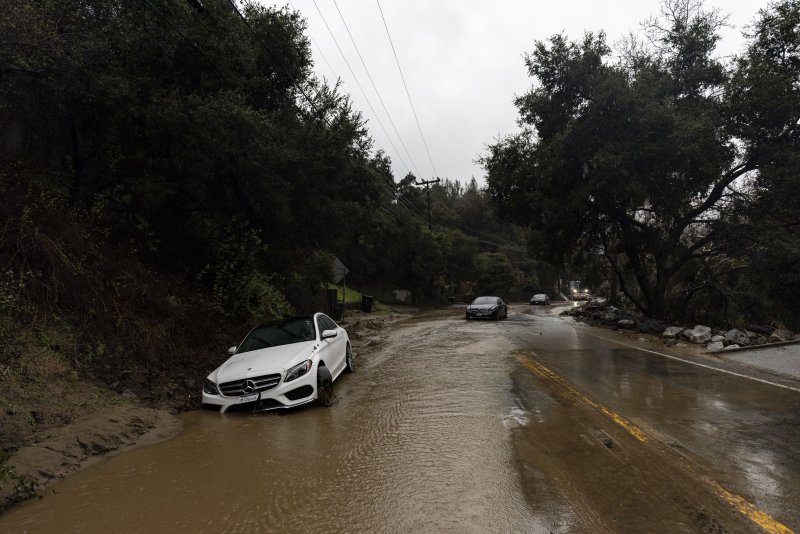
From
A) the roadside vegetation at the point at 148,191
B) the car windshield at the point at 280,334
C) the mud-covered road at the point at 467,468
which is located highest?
the roadside vegetation at the point at 148,191

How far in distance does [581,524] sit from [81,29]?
40.2ft

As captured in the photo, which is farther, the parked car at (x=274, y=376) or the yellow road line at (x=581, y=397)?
the parked car at (x=274, y=376)

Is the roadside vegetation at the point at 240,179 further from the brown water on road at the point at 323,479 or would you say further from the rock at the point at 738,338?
the rock at the point at 738,338

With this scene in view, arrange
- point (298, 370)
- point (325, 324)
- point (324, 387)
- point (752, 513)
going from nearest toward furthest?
1. point (752, 513)
2. point (298, 370)
3. point (324, 387)
4. point (325, 324)

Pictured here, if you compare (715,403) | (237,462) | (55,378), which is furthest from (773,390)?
(55,378)

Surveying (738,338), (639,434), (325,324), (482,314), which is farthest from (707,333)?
(325,324)

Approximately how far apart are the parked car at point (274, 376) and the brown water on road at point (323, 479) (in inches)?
8.7

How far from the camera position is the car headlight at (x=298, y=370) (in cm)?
716

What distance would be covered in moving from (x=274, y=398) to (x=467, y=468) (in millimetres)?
3361

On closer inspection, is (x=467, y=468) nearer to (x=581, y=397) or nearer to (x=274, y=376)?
→ (x=274, y=376)

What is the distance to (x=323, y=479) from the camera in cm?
454

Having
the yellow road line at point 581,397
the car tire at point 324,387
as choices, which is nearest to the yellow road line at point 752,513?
the yellow road line at point 581,397

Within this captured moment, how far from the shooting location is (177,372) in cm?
884

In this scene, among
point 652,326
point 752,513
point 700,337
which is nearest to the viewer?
point 752,513
